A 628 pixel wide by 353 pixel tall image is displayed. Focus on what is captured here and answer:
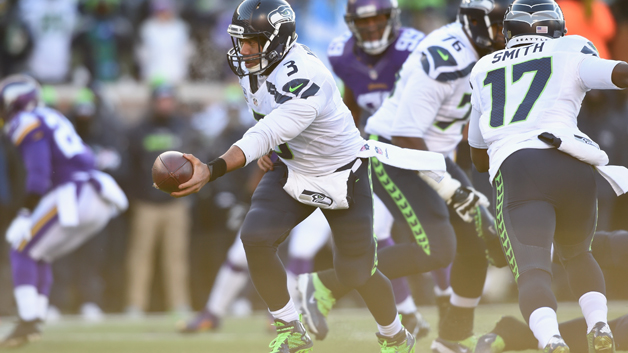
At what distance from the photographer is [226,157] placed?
12.0 feet

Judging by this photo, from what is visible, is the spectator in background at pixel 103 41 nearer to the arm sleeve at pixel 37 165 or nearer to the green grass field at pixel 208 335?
the arm sleeve at pixel 37 165

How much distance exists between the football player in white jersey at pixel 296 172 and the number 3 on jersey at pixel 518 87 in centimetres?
79

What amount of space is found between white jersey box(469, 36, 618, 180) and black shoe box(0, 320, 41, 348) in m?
4.31

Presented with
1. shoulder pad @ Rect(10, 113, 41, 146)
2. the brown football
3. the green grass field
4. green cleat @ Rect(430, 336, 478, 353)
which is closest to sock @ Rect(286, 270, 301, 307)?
the green grass field

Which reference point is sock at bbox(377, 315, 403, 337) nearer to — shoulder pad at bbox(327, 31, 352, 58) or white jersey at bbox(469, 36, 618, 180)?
white jersey at bbox(469, 36, 618, 180)

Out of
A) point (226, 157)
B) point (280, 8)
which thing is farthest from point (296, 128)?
point (280, 8)

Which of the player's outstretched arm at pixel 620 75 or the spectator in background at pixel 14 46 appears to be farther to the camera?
the spectator in background at pixel 14 46

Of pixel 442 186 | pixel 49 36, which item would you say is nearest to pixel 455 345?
pixel 442 186

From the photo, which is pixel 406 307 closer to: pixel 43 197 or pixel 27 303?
pixel 27 303

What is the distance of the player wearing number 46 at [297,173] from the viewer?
4.13m

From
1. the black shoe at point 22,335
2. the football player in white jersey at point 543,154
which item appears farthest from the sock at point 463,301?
the black shoe at point 22,335

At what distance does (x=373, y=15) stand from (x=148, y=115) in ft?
12.8

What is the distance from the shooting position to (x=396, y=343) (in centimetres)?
457

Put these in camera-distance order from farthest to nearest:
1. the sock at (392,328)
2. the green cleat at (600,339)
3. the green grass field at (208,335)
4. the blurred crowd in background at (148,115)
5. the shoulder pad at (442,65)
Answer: the blurred crowd in background at (148,115) → the green grass field at (208,335) → the shoulder pad at (442,65) → the sock at (392,328) → the green cleat at (600,339)
